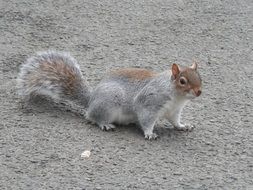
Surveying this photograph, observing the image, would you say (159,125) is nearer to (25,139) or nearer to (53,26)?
(25,139)

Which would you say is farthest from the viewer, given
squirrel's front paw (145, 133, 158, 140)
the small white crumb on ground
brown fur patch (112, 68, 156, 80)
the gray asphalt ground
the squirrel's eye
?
brown fur patch (112, 68, 156, 80)

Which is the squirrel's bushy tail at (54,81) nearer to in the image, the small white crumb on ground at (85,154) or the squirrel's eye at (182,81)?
the small white crumb on ground at (85,154)

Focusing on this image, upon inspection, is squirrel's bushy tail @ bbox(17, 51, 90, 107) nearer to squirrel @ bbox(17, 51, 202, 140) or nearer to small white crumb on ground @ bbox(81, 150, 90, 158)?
squirrel @ bbox(17, 51, 202, 140)

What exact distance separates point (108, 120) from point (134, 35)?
1.58 metres

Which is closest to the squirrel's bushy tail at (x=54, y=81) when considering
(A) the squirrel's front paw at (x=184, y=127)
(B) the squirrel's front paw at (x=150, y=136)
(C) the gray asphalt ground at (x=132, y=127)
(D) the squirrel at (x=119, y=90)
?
(D) the squirrel at (x=119, y=90)

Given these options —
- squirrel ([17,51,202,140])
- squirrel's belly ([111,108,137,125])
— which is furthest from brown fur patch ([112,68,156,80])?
squirrel's belly ([111,108,137,125])

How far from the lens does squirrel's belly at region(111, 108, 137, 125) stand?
3.47 metres

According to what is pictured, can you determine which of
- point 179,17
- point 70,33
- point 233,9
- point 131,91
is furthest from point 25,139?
point 233,9

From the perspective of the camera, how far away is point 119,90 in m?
3.46

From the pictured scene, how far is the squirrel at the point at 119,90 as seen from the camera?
3336mm

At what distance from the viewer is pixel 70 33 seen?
490 cm

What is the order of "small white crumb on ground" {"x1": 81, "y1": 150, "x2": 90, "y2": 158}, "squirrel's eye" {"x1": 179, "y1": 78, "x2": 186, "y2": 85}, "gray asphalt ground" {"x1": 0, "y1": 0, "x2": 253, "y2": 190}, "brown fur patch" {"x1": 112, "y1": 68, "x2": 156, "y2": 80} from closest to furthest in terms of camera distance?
"gray asphalt ground" {"x1": 0, "y1": 0, "x2": 253, "y2": 190} → "small white crumb on ground" {"x1": 81, "y1": 150, "x2": 90, "y2": 158} → "squirrel's eye" {"x1": 179, "y1": 78, "x2": 186, "y2": 85} → "brown fur patch" {"x1": 112, "y1": 68, "x2": 156, "y2": 80}

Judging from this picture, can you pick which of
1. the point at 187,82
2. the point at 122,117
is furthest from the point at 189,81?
the point at 122,117

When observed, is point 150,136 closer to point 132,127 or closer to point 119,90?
point 132,127
